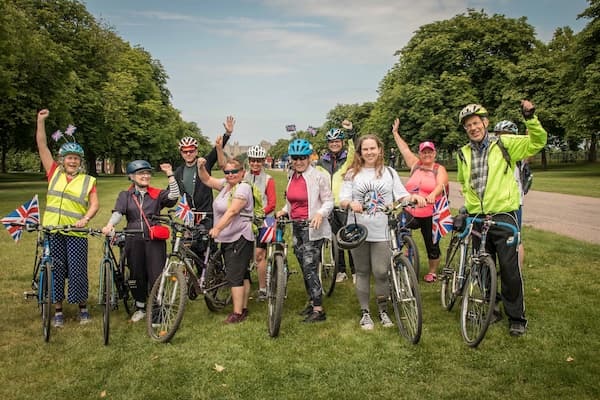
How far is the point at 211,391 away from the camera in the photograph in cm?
420

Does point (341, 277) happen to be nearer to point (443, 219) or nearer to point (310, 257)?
point (310, 257)

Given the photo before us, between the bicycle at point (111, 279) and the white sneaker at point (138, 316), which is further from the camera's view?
the white sneaker at point (138, 316)

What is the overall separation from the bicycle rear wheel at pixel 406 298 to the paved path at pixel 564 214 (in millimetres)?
6962

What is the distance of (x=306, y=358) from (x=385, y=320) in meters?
1.31

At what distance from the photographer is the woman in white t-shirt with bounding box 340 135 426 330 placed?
5.35 m

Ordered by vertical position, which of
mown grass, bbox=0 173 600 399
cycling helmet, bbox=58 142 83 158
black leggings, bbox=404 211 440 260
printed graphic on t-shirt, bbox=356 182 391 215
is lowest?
mown grass, bbox=0 173 600 399

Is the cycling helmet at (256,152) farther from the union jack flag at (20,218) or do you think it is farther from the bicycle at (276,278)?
the union jack flag at (20,218)

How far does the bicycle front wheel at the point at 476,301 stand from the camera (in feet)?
16.0

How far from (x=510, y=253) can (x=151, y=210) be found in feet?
13.8

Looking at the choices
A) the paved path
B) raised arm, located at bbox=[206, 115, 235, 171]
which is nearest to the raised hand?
raised arm, located at bbox=[206, 115, 235, 171]

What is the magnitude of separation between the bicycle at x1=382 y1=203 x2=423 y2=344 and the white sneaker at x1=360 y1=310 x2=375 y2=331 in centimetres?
36

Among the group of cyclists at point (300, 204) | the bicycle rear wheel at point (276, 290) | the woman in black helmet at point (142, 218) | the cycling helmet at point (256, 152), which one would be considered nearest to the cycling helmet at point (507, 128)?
the group of cyclists at point (300, 204)

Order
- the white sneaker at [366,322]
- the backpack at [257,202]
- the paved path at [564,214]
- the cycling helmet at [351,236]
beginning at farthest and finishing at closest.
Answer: the paved path at [564,214]
the backpack at [257,202]
the white sneaker at [366,322]
the cycling helmet at [351,236]

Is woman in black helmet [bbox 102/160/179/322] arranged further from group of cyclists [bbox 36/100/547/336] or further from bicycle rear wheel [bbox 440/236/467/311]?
bicycle rear wheel [bbox 440/236/467/311]
